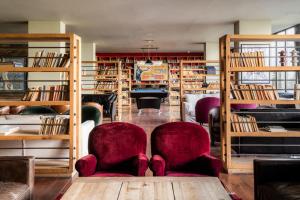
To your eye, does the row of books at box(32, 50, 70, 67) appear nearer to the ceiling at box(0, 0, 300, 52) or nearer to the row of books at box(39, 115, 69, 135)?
the row of books at box(39, 115, 69, 135)

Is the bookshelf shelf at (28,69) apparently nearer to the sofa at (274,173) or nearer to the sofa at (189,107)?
the sofa at (274,173)

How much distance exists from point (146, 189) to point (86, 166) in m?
1.01

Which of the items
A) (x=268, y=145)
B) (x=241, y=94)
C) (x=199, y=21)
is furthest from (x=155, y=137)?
(x=199, y=21)

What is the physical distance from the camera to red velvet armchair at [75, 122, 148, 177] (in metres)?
3.50

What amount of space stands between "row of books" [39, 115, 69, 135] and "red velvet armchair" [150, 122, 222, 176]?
1.65 meters

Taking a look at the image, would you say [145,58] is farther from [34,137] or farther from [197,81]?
[34,137]

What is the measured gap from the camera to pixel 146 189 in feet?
7.89

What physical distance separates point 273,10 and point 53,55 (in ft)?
20.2

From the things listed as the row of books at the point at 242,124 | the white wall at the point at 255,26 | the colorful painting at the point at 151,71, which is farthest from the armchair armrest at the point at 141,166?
the colorful painting at the point at 151,71

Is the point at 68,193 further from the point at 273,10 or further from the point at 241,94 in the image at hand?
the point at 273,10

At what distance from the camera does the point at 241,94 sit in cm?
504

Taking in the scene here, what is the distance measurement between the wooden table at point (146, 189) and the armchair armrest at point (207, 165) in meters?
0.67

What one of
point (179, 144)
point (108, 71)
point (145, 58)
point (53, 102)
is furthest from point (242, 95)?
point (145, 58)

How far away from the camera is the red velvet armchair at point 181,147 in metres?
3.51
